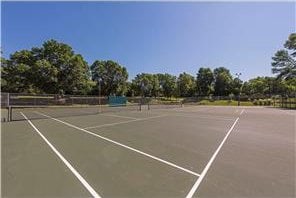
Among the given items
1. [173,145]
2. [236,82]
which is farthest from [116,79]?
[173,145]

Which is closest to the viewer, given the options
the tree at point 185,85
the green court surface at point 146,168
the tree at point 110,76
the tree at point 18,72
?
the green court surface at point 146,168

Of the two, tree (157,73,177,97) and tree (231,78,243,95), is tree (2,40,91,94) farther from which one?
tree (231,78,243,95)

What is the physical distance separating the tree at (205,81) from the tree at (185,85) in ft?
12.0

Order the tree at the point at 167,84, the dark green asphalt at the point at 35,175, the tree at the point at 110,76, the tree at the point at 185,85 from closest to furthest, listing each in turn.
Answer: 1. the dark green asphalt at the point at 35,175
2. the tree at the point at 110,76
3. the tree at the point at 185,85
4. the tree at the point at 167,84

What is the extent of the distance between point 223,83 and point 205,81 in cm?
762

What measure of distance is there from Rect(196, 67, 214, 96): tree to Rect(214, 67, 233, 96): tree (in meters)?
2.60

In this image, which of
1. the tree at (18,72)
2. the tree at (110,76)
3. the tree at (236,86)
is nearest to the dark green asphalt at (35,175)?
the tree at (18,72)

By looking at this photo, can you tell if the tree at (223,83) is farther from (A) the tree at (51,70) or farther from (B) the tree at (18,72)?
(B) the tree at (18,72)

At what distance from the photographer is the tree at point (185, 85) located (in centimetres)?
10531

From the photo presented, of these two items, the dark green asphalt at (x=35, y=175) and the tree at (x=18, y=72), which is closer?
the dark green asphalt at (x=35, y=175)

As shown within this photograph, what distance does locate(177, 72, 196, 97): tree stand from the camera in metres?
105

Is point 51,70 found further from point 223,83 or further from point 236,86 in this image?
point 236,86

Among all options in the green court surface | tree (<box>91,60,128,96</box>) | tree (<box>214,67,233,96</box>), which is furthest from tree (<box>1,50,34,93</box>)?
tree (<box>214,67,233,96</box>)

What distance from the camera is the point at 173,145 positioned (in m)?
9.14
